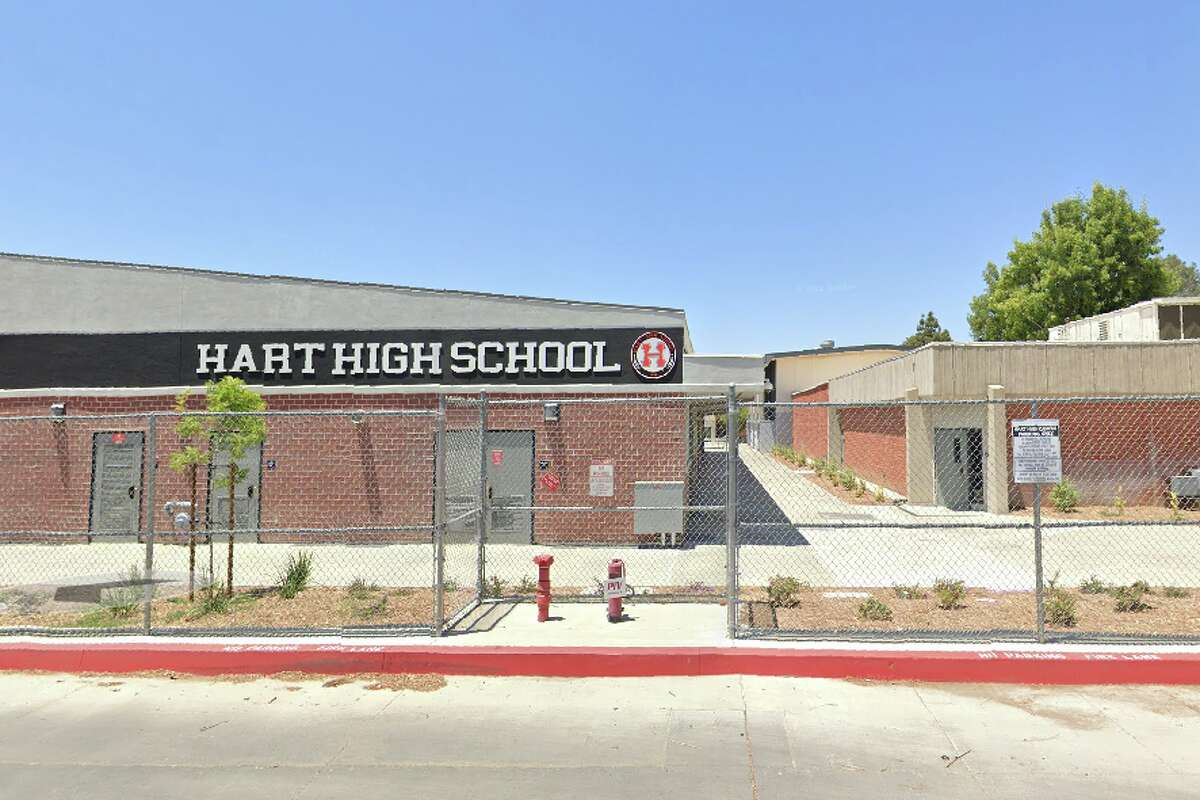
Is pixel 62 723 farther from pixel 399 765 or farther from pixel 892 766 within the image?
pixel 892 766

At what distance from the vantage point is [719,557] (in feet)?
42.6

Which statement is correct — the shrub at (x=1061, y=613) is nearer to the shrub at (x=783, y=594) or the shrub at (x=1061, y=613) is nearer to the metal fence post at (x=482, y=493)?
the shrub at (x=783, y=594)

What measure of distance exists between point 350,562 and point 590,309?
6588 millimetres

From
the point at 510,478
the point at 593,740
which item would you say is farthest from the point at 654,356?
the point at 593,740

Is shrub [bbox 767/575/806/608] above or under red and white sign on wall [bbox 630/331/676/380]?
under

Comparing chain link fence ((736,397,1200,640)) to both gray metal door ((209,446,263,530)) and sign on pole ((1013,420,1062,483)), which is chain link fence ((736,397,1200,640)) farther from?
gray metal door ((209,446,263,530))

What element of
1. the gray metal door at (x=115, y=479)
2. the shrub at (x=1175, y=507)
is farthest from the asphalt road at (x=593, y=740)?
the shrub at (x=1175, y=507)

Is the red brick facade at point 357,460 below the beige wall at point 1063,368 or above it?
below

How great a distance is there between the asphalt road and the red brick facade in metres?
7.52


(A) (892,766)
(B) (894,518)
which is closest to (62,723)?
(A) (892,766)

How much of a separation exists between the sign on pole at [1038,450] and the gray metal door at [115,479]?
15375mm

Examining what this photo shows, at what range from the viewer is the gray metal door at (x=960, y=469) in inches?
813

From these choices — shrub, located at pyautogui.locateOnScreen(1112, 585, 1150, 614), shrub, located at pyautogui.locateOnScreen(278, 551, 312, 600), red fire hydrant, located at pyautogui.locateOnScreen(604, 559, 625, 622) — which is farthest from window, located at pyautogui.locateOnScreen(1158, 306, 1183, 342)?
shrub, located at pyautogui.locateOnScreen(278, 551, 312, 600)

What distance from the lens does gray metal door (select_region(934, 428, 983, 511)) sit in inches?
813
